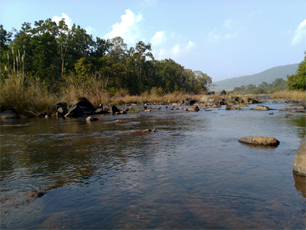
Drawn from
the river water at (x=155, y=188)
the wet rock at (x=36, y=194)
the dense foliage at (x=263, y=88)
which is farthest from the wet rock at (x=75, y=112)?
the dense foliage at (x=263, y=88)

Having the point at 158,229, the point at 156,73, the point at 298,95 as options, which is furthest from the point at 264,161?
the point at 156,73

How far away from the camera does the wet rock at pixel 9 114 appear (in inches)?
562

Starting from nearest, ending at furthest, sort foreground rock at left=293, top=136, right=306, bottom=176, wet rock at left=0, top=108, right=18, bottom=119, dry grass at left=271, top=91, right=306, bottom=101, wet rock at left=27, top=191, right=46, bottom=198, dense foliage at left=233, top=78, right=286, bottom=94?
wet rock at left=27, top=191, right=46, bottom=198
foreground rock at left=293, top=136, right=306, bottom=176
wet rock at left=0, top=108, right=18, bottom=119
dry grass at left=271, top=91, right=306, bottom=101
dense foliage at left=233, top=78, right=286, bottom=94

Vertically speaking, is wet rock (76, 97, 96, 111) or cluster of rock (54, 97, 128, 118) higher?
wet rock (76, 97, 96, 111)

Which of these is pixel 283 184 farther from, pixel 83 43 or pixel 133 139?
pixel 83 43

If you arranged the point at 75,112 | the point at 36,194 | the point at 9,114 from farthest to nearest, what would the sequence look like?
the point at 75,112
the point at 9,114
the point at 36,194

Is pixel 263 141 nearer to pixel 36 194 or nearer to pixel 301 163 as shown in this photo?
pixel 301 163

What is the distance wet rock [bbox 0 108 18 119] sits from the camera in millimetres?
14277

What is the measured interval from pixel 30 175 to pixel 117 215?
2.13m

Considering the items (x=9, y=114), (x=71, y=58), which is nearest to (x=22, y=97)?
(x=9, y=114)

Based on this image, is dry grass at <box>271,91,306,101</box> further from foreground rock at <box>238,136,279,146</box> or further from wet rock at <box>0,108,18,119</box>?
wet rock at <box>0,108,18,119</box>

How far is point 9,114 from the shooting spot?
14539mm

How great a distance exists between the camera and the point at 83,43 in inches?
2056

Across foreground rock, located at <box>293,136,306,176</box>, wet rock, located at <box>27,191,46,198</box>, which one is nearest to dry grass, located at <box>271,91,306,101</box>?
foreground rock, located at <box>293,136,306,176</box>
